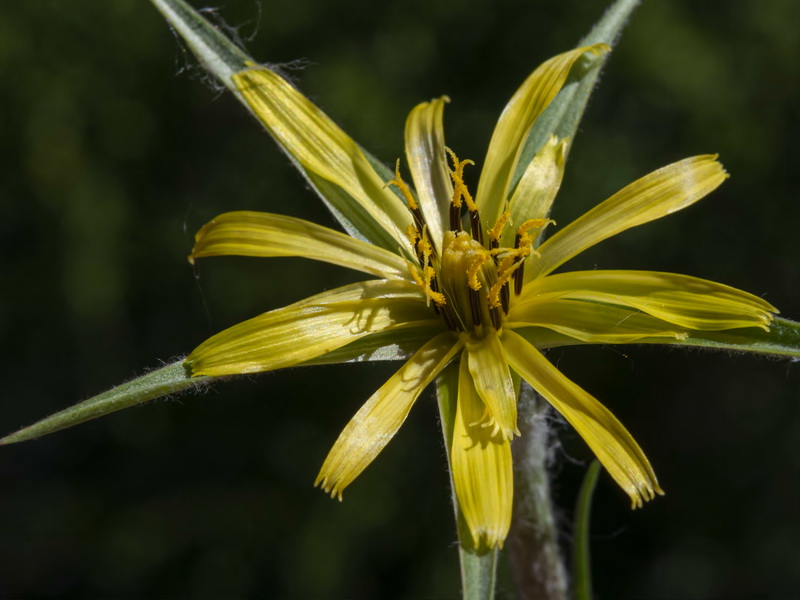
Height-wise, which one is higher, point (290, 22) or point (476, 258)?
point (290, 22)

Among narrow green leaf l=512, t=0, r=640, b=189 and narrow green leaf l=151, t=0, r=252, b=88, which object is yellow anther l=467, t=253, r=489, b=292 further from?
narrow green leaf l=151, t=0, r=252, b=88

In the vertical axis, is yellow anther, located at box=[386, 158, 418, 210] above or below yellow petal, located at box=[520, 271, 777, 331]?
above

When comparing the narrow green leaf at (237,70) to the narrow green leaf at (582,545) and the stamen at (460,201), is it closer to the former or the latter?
the stamen at (460,201)

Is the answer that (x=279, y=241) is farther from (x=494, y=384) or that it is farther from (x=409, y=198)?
(x=494, y=384)

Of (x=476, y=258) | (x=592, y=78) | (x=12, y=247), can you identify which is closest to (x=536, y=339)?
(x=476, y=258)

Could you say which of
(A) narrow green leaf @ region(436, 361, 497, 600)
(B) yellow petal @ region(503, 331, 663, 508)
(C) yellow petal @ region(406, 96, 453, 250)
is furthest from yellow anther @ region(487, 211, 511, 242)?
(A) narrow green leaf @ region(436, 361, 497, 600)

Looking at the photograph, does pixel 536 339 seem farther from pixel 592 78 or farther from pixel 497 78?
pixel 497 78
